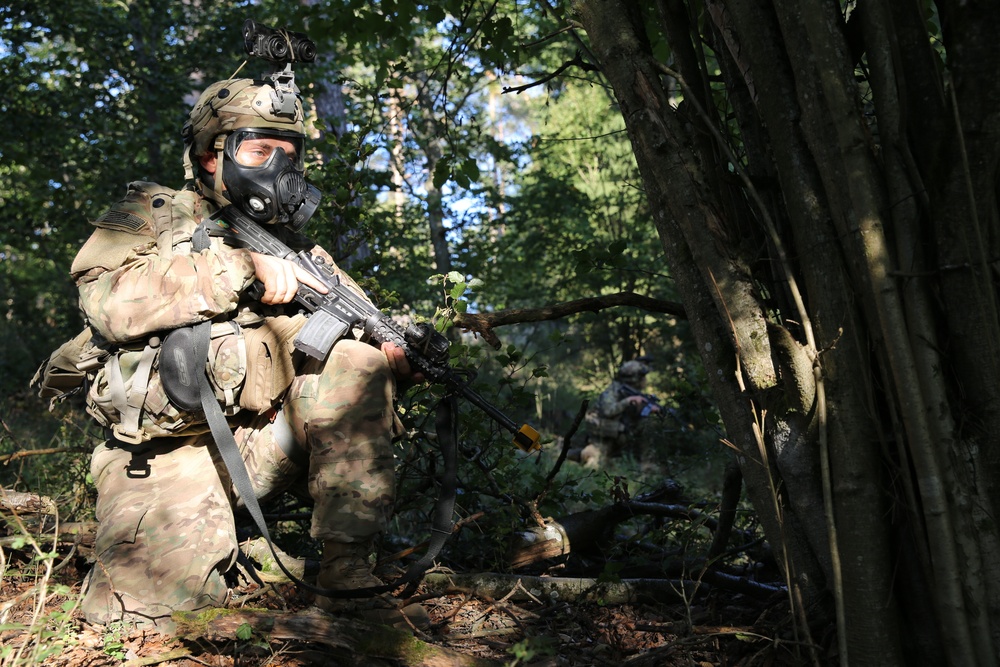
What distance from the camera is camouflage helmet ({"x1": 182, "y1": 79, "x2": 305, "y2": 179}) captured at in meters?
3.08

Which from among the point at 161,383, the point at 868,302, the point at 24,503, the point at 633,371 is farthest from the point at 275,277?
the point at 633,371

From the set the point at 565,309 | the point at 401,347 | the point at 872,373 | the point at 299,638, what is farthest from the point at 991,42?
the point at 299,638

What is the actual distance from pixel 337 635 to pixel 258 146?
1893mm

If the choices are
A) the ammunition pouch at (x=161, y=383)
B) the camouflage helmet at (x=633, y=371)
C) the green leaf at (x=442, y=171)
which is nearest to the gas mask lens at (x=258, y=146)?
the ammunition pouch at (x=161, y=383)

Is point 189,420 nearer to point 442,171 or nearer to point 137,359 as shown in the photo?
point 137,359

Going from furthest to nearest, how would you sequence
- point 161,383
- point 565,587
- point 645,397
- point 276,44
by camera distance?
1. point 645,397
2. point 276,44
3. point 565,587
4. point 161,383

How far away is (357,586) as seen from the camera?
9.04 ft

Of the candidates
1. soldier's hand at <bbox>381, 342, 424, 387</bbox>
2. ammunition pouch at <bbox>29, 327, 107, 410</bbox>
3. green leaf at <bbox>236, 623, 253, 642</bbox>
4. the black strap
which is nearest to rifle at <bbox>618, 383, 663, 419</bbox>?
soldier's hand at <bbox>381, 342, 424, 387</bbox>

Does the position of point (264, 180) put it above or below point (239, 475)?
above

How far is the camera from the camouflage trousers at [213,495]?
107 inches

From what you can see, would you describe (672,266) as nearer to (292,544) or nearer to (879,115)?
(879,115)

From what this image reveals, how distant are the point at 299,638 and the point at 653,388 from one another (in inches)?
456

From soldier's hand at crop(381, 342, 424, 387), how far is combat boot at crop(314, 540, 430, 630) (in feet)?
2.19

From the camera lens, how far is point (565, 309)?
2998 mm
